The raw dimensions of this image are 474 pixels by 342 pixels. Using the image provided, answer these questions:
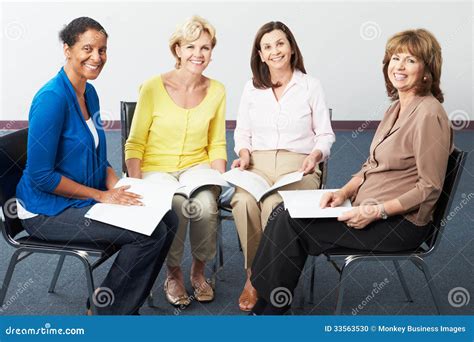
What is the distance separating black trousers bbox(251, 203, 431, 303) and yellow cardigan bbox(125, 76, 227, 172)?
25.3 inches

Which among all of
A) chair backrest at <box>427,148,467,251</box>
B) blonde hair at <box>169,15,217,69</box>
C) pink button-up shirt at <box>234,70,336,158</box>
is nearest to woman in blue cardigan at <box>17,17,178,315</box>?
blonde hair at <box>169,15,217,69</box>

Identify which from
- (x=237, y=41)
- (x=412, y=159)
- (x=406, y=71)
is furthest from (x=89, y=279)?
(x=237, y=41)

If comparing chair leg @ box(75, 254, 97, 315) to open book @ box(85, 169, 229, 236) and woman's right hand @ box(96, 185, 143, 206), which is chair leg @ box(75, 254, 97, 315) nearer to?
open book @ box(85, 169, 229, 236)

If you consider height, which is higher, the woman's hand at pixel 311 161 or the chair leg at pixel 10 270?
the woman's hand at pixel 311 161

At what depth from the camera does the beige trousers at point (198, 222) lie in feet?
8.86

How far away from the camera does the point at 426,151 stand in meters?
2.17

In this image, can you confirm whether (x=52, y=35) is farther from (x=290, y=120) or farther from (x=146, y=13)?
(x=290, y=120)

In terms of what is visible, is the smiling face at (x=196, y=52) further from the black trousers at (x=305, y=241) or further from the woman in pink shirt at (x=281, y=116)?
the black trousers at (x=305, y=241)

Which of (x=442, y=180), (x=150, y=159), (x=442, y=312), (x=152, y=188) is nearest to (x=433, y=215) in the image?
(x=442, y=180)

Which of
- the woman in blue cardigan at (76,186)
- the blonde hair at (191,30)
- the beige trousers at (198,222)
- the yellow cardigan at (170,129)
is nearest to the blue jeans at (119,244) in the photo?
the woman in blue cardigan at (76,186)

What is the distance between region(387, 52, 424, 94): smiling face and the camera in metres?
2.29

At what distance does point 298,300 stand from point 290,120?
766 mm

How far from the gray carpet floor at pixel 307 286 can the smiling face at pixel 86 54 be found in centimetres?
98

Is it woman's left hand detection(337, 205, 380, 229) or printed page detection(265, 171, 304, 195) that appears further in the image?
printed page detection(265, 171, 304, 195)
